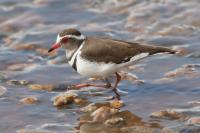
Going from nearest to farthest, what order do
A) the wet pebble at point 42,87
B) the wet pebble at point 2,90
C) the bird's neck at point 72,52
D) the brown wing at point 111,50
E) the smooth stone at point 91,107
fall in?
the smooth stone at point 91,107 → the brown wing at point 111,50 → the bird's neck at point 72,52 → the wet pebble at point 2,90 → the wet pebble at point 42,87

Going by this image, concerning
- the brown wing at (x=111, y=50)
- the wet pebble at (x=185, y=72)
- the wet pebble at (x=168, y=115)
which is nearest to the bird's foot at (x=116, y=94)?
the brown wing at (x=111, y=50)

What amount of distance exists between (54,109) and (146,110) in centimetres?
147

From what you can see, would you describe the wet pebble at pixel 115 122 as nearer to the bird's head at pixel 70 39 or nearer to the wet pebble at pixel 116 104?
the wet pebble at pixel 116 104

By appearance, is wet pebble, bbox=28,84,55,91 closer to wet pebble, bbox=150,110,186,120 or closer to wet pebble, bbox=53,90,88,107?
wet pebble, bbox=53,90,88,107

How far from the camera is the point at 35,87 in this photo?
1068cm

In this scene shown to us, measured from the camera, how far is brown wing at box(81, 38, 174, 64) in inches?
388

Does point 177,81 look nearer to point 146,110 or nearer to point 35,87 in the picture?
point 146,110

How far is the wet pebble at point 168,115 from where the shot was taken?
9.05 meters

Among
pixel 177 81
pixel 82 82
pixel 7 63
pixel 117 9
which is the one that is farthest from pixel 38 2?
pixel 177 81

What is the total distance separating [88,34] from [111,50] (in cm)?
342

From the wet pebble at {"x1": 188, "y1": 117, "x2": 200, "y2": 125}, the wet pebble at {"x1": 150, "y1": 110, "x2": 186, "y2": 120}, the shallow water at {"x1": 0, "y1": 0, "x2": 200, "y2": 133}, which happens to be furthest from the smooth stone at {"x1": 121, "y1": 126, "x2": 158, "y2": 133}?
the wet pebble at {"x1": 188, "y1": 117, "x2": 200, "y2": 125}

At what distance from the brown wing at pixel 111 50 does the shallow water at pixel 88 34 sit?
0.71 meters

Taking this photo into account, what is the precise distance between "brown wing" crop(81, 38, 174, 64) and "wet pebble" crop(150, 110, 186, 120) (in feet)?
3.83

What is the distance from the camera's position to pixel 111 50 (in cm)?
994
